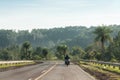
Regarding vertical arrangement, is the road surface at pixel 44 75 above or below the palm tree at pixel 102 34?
below

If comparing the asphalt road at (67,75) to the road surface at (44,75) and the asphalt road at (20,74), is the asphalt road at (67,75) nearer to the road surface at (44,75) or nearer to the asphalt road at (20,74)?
the road surface at (44,75)

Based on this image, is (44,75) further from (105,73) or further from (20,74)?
(105,73)

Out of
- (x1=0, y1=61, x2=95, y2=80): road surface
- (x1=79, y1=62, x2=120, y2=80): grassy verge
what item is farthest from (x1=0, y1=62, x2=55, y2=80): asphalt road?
(x1=79, y1=62, x2=120, y2=80): grassy verge

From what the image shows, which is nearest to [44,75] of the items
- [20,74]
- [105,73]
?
[20,74]

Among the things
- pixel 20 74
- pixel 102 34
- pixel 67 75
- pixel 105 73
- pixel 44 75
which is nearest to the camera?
pixel 44 75

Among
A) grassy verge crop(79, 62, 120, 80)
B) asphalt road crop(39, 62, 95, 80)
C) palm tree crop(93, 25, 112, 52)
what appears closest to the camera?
asphalt road crop(39, 62, 95, 80)

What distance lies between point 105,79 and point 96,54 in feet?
319

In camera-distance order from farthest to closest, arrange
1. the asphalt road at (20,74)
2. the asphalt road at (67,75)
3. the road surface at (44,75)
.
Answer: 1. the asphalt road at (67,75)
2. the road surface at (44,75)
3. the asphalt road at (20,74)

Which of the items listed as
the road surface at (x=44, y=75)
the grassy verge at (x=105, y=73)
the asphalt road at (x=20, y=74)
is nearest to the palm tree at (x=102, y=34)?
the grassy verge at (x=105, y=73)

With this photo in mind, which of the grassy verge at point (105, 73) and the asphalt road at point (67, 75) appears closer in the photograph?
the asphalt road at point (67, 75)

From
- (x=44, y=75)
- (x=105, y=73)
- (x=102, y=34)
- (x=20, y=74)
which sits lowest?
(x=105, y=73)

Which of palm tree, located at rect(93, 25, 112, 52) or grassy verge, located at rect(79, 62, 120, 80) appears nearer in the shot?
grassy verge, located at rect(79, 62, 120, 80)

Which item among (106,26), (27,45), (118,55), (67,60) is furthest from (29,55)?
(67,60)

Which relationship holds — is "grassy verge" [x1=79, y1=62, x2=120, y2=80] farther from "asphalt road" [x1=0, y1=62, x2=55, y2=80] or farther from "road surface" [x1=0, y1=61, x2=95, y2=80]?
"asphalt road" [x1=0, y1=62, x2=55, y2=80]
